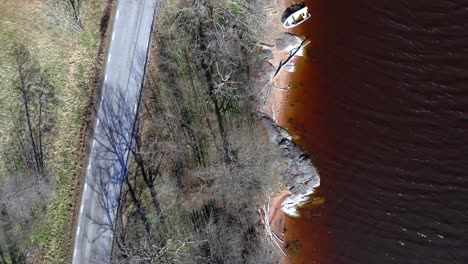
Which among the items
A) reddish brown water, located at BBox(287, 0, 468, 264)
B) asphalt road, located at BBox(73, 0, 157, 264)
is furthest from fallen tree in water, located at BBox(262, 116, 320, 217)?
asphalt road, located at BBox(73, 0, 157, 264)

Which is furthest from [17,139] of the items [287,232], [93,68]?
[287,232]

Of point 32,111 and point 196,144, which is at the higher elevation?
point 32,111

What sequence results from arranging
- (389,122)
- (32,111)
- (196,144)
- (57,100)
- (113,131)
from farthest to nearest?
1. (389,122)
2. (196,144)
3. (113,131)
4. (57,100)
5. (32,111)

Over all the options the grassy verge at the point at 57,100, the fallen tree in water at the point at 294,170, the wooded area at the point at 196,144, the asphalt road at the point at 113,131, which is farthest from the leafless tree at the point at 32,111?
the fallen tree in water at the point at 294,170

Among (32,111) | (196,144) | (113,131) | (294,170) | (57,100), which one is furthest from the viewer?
(294,170)

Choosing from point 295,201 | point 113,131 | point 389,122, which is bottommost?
point 295,201

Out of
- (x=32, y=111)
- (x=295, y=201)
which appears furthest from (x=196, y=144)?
(x=32, y=111)

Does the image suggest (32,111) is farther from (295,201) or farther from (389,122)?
(389,122)

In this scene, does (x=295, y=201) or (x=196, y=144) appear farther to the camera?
(x=295, y=201)

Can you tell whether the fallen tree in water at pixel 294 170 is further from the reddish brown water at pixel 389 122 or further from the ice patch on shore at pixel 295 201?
the reddish brown water at pixel 389 122
